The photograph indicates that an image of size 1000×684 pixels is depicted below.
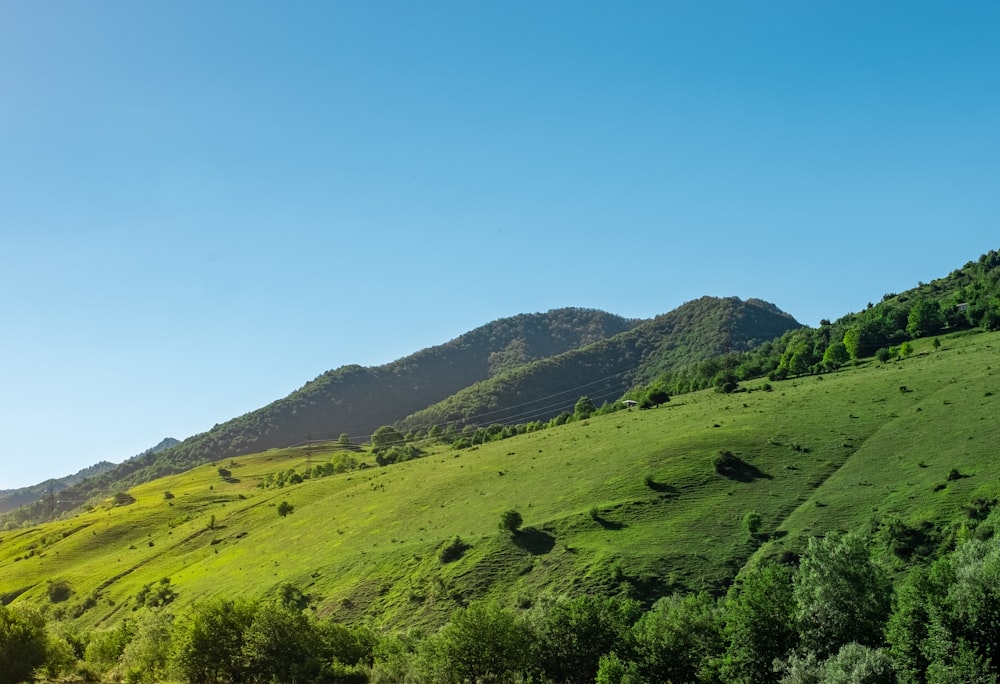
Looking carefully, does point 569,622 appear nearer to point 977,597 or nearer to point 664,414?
point 977,597

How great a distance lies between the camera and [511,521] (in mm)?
91875

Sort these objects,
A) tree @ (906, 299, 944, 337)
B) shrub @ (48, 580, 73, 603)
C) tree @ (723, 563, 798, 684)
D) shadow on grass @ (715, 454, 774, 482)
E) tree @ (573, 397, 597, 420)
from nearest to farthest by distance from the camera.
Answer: tree @ (723, 563, 798, 684)
shadow on grass @ (715, 454, 774, 482)
shrub @ (48, 580, 73, 603)
tree @ (906, 299, 944, 337)
tree @ (573, 397, 597, 420)

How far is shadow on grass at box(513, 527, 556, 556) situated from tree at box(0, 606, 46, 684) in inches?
1956

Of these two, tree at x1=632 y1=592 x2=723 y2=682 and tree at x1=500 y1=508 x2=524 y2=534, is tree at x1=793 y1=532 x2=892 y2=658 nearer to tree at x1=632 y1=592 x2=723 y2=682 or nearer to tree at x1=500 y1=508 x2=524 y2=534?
tree at x1=632 y1=592 x2=723 y2=682

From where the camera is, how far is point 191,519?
164500mm

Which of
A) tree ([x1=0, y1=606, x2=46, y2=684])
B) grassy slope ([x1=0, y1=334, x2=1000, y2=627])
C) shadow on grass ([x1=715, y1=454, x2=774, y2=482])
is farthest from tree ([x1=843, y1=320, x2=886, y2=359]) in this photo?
tree ([x1=0, y1=606, x2=46, y2=684])

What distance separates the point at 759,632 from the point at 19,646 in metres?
60.5

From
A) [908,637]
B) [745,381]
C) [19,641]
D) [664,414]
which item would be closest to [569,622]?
[908,637]

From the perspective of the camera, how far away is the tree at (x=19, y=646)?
6008 cm

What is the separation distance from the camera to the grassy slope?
7855 cm

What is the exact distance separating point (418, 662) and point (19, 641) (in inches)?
1385

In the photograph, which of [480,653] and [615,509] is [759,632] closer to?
[480,653]

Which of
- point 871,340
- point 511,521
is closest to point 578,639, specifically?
point 511,521

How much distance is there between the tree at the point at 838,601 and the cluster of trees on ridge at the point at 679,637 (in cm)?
10
